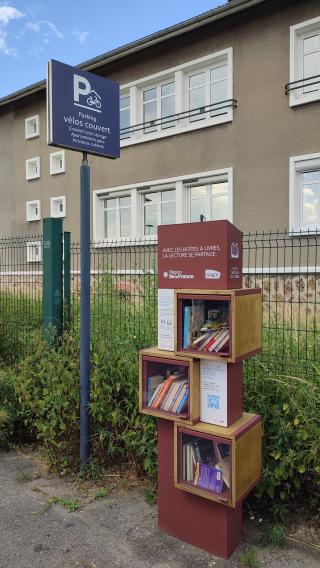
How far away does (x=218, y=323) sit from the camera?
2.68 m

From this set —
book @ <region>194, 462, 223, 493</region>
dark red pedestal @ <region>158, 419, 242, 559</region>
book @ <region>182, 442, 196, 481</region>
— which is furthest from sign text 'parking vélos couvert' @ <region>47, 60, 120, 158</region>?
book @ <region>194, 462, 223, 493</region>

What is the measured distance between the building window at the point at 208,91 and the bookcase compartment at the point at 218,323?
32.7 ft

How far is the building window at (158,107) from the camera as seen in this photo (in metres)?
12.8

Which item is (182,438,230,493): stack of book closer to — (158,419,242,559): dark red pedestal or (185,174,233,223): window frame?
(158,419,242,559): dark red pedestal

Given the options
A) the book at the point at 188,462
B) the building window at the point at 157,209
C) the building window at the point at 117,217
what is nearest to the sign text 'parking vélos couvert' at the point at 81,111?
the book at the point at 188,462

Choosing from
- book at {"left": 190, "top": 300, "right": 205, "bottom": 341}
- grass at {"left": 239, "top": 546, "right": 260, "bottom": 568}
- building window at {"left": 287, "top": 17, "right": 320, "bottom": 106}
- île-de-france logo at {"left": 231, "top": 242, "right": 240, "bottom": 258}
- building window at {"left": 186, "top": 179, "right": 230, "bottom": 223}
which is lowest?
grass at {"left": 239, "top": 546, "right": 260, "bottom": 568}

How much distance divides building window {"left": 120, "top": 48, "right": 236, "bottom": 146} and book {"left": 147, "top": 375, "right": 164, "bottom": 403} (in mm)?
9839

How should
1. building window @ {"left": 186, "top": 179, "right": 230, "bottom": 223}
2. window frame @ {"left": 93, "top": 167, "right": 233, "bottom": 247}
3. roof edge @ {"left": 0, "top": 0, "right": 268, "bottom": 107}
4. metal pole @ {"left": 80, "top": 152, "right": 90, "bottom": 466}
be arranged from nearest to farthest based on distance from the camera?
metal pole @ {"left": 80, "top": 152, "right": 90, "bottom": 466} < roof edge @ {"left": 0, "top": 0, "right": 268, "bottom": 107} < window frame @ {"left": 93, "top": 167, "right": 233, "bottom": 247} < building window @ {"left": 186, "top": 179, "right": 230, "bottom": 223}

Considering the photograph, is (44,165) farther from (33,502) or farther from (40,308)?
(33,502)

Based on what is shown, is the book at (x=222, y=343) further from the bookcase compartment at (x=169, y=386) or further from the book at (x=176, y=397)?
the book at (x=176, y=397)

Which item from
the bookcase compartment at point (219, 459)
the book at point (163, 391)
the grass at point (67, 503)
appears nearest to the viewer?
the bookcase compartment at point (219, 459)

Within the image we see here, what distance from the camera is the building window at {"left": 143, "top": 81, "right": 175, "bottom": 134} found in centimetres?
1283

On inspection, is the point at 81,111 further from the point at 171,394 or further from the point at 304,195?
the point at 304,195

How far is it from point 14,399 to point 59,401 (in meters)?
0.97
